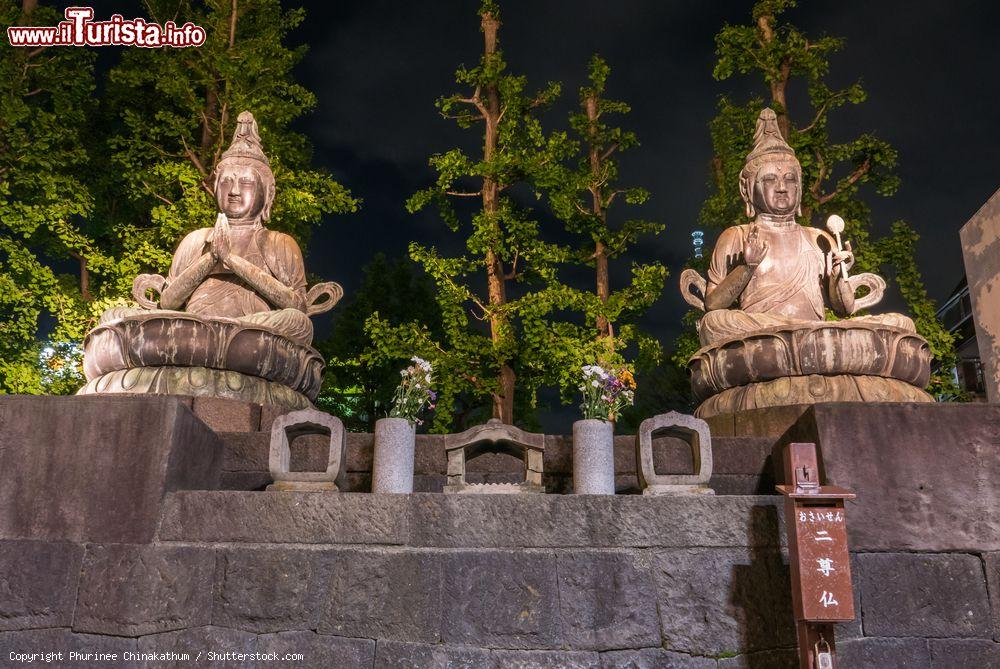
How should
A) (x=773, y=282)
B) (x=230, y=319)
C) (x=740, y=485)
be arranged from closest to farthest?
1. (x=740, y=485)
2. (x=230, y=319)
3. (x=773, y=282)

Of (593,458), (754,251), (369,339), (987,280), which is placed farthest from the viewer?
(369,339)

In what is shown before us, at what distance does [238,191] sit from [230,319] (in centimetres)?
182

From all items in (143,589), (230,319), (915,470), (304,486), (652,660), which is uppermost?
(230,319)

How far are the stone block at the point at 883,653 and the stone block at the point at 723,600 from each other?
259 mm

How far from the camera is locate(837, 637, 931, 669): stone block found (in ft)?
11.8

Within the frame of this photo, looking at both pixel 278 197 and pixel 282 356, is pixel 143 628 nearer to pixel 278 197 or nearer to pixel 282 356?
pixel 282 356

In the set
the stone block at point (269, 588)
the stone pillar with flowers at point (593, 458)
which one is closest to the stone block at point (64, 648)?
the stone block at point (269, 588)

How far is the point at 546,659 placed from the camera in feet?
11.9

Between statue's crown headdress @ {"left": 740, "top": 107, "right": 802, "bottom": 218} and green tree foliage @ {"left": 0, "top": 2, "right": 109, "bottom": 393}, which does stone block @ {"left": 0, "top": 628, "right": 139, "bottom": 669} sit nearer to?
statue's crown headdress @ {"left": 740, "top": 107, "right": 802, "bottom": 218}

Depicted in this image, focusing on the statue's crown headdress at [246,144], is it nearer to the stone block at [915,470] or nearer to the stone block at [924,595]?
the stone block at [915,470]

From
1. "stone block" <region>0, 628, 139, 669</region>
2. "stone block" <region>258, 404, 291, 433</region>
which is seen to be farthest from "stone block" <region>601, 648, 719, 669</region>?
"stone block" <region>258, 404, 291, 433</region>

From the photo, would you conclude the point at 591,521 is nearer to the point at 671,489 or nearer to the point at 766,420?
the point at 671,489

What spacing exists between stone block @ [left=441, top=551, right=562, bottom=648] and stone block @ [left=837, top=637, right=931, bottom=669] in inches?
55.5

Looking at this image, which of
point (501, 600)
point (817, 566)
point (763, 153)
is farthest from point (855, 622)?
point (763, 153)
